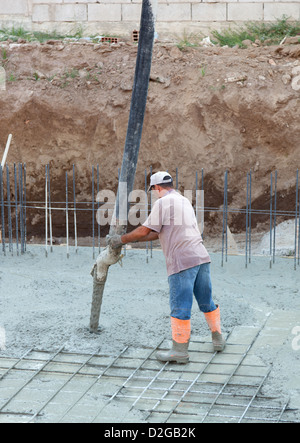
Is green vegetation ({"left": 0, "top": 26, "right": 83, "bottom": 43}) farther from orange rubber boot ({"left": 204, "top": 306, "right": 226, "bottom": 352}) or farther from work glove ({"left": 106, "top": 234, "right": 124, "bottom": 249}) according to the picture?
orange rubber boot ({"left": 204, "top": 306, "right": 226, "bottom": 352})

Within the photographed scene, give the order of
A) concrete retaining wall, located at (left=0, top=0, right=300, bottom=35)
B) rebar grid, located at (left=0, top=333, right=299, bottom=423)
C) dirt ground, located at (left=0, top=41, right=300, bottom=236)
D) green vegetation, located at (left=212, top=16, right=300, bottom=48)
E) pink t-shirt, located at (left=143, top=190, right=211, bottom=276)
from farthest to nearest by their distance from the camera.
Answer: concrete retaining wall, located at (left=0, top=0, right=300, bottom=35) → green vegetation, located at (left=212, top=16, right=300, bottom=48) → dirt ground, located at (left=0, top=41, right=300, bottom=236) → pink t-shirt, located at (left=143, top=190, right=211, bottom=276) → rebar grid, located at (left=0, top=333, right=299, bottom=423)

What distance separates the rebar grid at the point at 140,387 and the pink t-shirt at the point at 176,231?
0.79m

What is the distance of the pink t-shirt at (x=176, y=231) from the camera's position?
4.66 m

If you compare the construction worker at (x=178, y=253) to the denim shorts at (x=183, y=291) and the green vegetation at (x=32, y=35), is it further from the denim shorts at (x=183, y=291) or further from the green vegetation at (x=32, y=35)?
the green vegetation at (x=32, y=35)

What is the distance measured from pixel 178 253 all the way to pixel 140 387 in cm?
103

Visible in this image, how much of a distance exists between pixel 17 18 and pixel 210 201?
5280 mm

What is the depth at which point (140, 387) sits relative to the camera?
4.36 m

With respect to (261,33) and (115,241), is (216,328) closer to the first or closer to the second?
(115,241)

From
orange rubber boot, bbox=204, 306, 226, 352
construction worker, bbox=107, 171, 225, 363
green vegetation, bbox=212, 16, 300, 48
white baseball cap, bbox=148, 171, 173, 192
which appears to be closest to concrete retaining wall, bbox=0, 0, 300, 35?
green vegetation, bbox=212, 16, 300, 48

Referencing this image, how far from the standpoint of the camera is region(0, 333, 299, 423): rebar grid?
13.0ft

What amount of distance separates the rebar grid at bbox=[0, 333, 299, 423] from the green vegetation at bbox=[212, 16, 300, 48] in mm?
7431

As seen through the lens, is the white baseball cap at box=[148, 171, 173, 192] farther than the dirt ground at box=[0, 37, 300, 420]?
No
